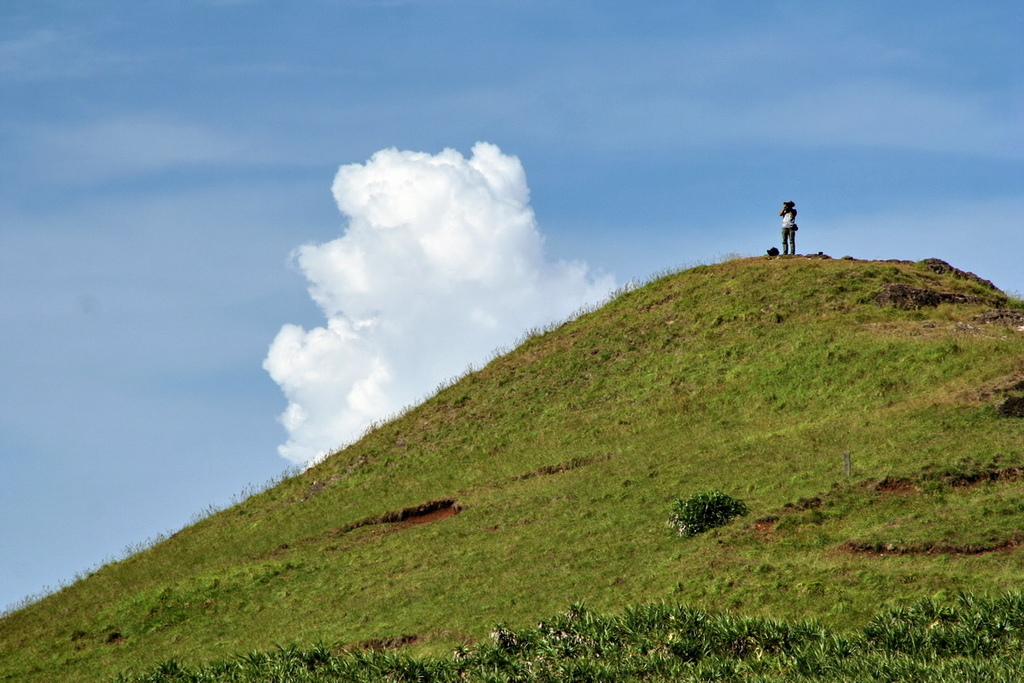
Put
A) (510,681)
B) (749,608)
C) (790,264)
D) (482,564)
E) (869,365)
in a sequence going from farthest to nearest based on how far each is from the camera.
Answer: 1. (790,264)
2. (869,365)
3. (482,564)
4. (749,608)
5. (510,681)

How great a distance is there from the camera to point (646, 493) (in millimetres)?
31438

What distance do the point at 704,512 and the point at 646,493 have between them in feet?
12.0

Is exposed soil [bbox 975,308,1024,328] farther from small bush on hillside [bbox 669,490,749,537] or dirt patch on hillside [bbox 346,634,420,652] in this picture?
dirt patch on hillside [bbox 346,634,420,652]

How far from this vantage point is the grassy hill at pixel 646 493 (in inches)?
989

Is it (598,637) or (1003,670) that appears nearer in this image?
(1003,670)

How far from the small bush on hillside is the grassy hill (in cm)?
47

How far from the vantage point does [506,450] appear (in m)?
39.2

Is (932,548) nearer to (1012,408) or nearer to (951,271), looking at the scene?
(1012,408)

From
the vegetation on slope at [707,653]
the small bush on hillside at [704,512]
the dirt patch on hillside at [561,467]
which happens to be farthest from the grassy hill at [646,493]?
the vegetation on slope at [707,653]

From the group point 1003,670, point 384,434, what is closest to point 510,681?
point 1003,670

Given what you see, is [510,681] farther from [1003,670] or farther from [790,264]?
[790,264]

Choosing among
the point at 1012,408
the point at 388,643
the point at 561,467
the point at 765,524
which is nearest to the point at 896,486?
the point at 765,524

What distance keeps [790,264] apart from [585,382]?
1155cm

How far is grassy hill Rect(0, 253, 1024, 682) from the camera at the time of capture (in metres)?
25.1
